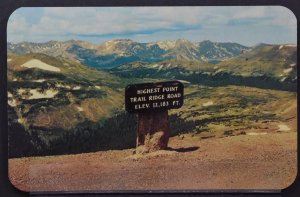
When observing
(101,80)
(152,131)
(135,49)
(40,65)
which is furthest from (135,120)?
(40,65)

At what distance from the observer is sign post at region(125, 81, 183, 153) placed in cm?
409

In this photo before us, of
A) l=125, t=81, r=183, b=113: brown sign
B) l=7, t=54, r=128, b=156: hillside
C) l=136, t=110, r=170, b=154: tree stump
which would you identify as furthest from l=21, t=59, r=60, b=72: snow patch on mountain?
l=136, t=110, r=170, b=154: tree stump

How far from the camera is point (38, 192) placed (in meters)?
4.12

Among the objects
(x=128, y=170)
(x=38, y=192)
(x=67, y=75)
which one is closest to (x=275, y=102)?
(x=128, y=170)

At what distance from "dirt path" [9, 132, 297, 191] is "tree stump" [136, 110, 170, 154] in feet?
0.15

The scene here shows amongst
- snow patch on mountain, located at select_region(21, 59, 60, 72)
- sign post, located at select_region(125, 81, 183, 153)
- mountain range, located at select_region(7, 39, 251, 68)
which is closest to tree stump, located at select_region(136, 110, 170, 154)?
sign post, located at select_region(125, 81, 183, 153)

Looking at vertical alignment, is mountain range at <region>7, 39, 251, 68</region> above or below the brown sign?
above

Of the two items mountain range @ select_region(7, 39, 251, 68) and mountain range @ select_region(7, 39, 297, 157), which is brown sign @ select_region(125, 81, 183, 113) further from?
mountain range @ select_region(7, 39, 251, 68)

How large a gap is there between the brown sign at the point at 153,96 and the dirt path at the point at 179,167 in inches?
9.0

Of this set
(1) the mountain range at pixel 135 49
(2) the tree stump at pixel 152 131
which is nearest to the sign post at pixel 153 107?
(2) the tree stump at pixel 152 131

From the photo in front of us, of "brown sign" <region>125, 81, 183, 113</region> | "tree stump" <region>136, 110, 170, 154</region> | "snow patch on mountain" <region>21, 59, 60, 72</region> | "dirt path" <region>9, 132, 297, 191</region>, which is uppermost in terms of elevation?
"snow patch on mountain" <region>21, 59, 60, 72</region>

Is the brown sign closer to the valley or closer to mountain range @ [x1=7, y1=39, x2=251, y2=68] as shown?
the valley

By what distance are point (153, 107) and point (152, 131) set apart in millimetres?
148

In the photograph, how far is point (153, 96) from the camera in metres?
4.09
